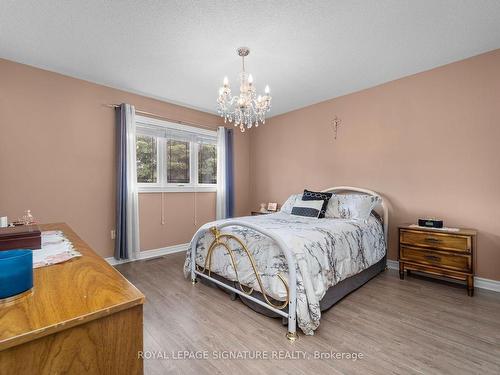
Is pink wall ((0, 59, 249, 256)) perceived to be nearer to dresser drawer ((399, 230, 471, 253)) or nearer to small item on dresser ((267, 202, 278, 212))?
small item on dresser ((267, 202, 278, 212))

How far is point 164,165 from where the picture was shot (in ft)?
Answer: 12.8

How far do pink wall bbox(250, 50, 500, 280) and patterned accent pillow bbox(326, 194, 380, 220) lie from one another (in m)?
0.42

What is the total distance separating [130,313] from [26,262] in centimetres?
32

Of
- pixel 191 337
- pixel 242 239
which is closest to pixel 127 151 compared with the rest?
pixel 242 239

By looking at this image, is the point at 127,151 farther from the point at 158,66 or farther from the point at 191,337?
the point at 191,337

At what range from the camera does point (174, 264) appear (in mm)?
3352

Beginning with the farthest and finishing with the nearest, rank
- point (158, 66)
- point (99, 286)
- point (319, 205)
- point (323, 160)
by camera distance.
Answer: point (323, 160) → point (319, 205) → point (158, 66) → point (99, 286)

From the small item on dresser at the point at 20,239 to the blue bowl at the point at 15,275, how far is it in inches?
20.4

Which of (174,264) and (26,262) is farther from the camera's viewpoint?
(174,264)

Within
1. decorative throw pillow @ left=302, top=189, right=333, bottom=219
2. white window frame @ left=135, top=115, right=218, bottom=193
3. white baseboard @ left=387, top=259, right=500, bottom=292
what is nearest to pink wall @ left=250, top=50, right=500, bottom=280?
white baseboard @ left=387, top=259, right=500, bottom=292

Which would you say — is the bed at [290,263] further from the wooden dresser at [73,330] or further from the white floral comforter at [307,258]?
the wooden dresser at [73,330]

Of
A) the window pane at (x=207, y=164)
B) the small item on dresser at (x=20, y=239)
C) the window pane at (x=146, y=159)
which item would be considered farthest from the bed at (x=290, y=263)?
the window pane at (x=207, y=164)

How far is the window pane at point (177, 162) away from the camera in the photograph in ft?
13.0

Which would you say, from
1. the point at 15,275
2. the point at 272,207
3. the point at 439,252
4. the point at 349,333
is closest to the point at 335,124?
the point at 272,207
